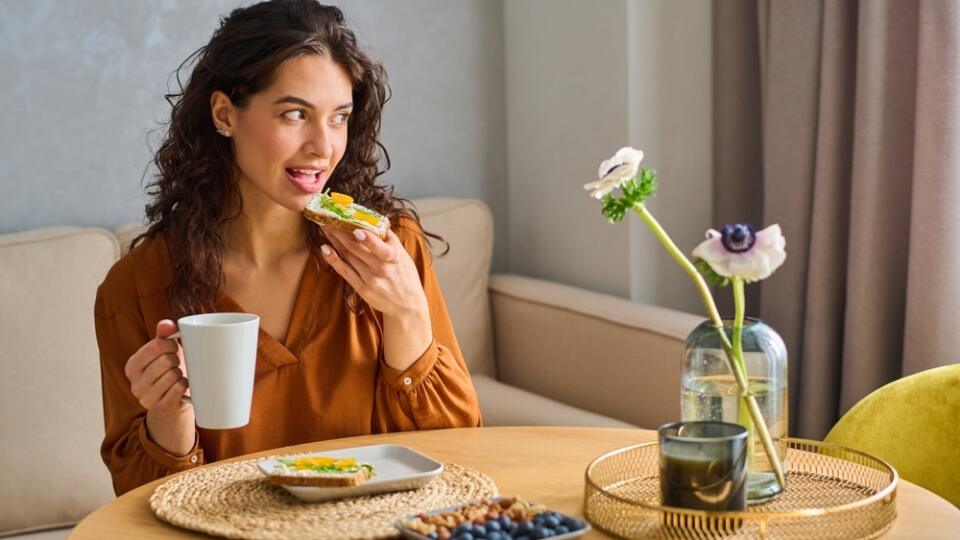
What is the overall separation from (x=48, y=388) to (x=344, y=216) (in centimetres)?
109

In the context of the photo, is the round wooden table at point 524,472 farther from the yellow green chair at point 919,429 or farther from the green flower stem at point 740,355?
the yellow green chair at point 919,429

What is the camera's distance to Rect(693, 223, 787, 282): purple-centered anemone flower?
114 cm

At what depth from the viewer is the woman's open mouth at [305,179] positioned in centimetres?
178

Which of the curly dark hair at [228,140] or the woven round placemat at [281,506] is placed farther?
the curly dark hair at [228,140]

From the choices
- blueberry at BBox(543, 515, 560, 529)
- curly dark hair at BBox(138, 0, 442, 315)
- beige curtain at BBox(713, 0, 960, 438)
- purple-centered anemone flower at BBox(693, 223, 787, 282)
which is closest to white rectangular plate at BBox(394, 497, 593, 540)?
blueberry at BBox(543, 515, 560, 529)

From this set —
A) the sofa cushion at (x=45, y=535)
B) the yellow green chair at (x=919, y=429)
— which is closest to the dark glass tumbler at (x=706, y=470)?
the yellow green chair at (x=919, y=429)

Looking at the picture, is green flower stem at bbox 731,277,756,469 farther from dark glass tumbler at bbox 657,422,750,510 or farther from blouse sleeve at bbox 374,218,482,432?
blouse sleeve at bbox 374,218,482,432

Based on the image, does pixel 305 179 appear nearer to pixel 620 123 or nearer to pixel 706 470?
pixel 706 470

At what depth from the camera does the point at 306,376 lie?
1.79 metres

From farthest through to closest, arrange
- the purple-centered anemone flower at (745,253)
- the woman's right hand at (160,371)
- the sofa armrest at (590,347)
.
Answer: the sofa armrest at (590,347) < the woman's right hand at (160,371) < the purple-centered anemone flower at (745,253)

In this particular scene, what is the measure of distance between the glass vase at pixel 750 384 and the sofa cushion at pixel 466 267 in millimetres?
1774

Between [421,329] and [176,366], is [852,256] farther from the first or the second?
[176,366]

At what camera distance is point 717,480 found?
1172mm

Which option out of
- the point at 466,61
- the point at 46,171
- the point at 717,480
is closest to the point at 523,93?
the point at 466,61
